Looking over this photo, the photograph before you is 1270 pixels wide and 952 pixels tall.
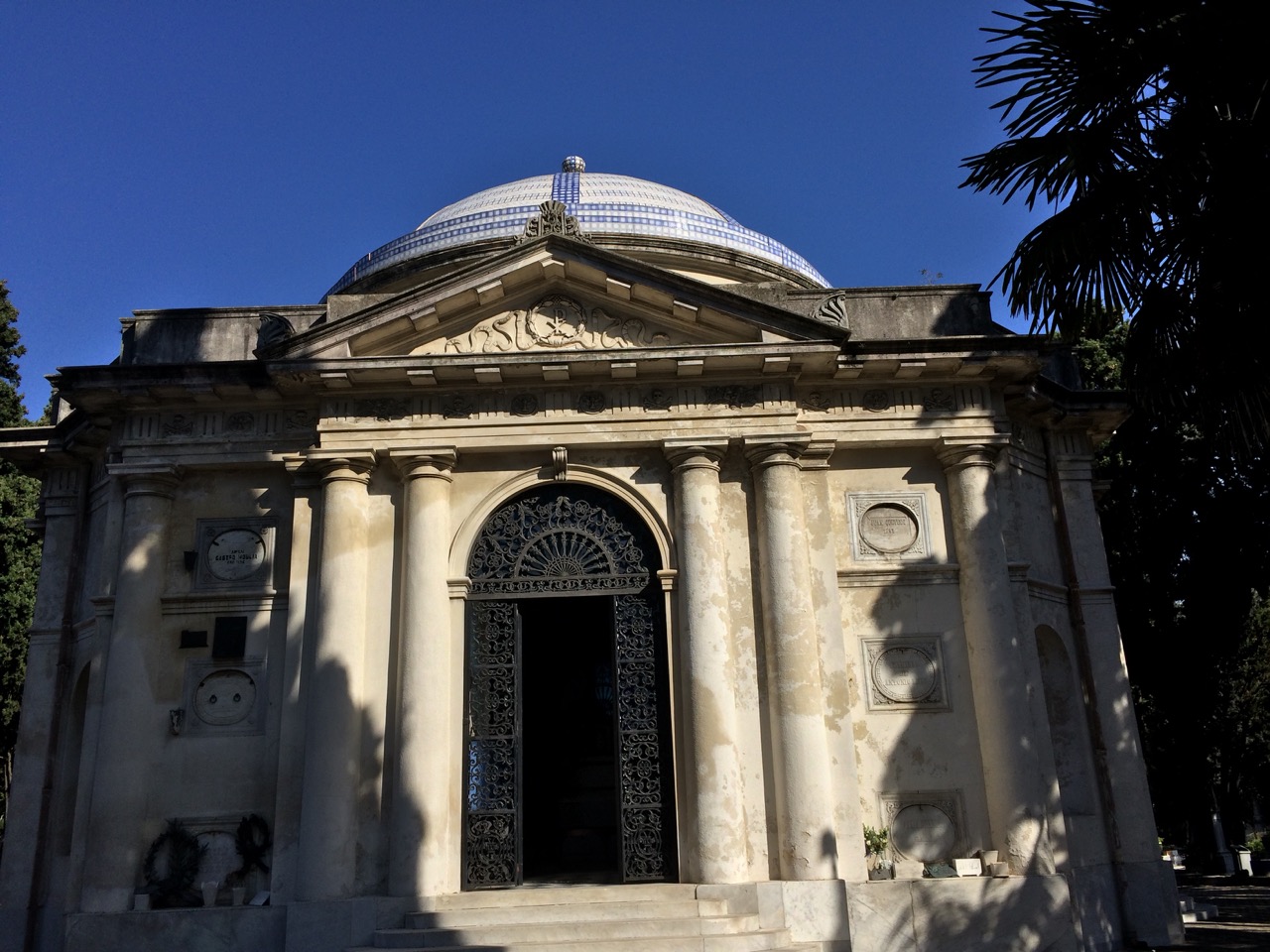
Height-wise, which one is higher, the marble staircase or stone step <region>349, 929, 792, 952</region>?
the marble staircase

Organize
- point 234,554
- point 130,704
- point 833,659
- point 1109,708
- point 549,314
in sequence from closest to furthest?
point 130,704 < point 833,659 < point 234,554 < point 549,314 < point 1109,708

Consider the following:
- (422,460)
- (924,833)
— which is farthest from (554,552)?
(924,833)

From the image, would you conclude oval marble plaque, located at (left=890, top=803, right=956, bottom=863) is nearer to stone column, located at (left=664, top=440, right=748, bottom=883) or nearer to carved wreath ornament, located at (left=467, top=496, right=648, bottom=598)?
stone column, located at (left=664, top=440, right=748, bottom=883)

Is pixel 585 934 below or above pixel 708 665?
below

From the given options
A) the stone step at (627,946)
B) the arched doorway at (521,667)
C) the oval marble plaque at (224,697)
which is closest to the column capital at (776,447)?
the arched doorway at (521,667)

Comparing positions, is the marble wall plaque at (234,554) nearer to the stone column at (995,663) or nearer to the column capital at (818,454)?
the column capital at (818,454)

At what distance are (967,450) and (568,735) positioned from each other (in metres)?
8.57

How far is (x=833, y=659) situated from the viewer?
13.0 m

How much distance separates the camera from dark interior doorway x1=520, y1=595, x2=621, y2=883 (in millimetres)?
17391

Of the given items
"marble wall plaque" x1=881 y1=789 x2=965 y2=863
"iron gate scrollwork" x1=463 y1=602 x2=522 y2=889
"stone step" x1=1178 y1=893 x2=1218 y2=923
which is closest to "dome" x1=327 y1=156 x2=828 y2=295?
"iron gate scrollwork" x1=463 y1=602 x2=522 y2=889

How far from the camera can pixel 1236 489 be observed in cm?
2102

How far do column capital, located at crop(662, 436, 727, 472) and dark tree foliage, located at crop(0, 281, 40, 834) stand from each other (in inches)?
600

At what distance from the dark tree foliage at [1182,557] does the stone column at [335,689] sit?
13929 millimetres

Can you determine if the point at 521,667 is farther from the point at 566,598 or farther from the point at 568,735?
the point at 568,735
